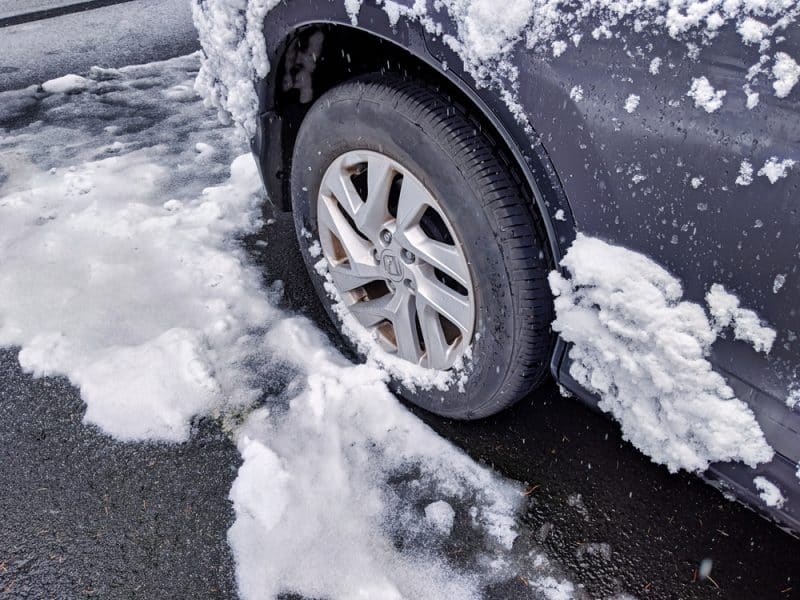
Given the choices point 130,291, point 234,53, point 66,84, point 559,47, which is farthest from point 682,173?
point 66,84

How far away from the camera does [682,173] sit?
1175 mm

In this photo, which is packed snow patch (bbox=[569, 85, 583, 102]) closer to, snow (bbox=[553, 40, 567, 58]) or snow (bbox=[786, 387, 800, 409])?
snow (bbox=[553, 40, 567, 58])

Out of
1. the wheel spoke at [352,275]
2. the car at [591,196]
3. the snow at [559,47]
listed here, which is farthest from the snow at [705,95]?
the wheel spoke at [352,275]

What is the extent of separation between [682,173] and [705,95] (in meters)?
0.14

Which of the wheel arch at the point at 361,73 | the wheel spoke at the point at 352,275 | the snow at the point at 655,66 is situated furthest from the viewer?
the wheel spoke at the point at 352,275

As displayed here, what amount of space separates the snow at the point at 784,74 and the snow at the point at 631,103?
0.72 ft

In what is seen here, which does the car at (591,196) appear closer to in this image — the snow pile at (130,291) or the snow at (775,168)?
the snow at (775,168)

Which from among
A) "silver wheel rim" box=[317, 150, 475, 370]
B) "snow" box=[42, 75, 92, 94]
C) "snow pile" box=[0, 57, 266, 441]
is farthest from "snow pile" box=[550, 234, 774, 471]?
"snow" box=[42, 75, 92, 94]

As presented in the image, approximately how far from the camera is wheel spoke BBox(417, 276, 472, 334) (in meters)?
1.70

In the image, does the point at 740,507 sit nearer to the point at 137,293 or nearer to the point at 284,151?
the point at 284,151

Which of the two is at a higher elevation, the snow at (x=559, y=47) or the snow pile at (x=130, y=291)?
the snow at (x=559, y=47)

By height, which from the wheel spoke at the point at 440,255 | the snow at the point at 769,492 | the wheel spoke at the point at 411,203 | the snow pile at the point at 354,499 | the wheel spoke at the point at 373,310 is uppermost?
Answer: the wheel spoke at the point at 411,203

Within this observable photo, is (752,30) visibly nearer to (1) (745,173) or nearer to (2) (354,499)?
(1) (745,173)

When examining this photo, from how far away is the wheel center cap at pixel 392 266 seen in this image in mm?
1836
